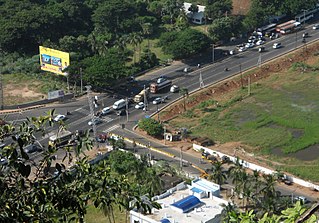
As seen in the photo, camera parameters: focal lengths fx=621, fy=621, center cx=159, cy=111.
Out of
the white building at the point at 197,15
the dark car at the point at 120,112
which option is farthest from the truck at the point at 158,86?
the white building at the point at 197,15

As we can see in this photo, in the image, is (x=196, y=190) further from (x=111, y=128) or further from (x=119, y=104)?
(x=119, y=104)

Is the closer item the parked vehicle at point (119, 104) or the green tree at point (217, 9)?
the parked vehicle at point (119, 104)

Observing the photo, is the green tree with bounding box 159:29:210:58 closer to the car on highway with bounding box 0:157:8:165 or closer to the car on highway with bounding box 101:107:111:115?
the car on highway with bounding box 101:107:111:115

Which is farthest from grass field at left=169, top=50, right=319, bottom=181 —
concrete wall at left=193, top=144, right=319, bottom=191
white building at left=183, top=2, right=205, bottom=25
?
white building at left=183, top=2, right=205, bottom=25

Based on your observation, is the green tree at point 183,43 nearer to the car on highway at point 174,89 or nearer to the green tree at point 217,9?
the car on highway at point 174,89

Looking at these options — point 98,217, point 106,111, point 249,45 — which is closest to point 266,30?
point 249,45
